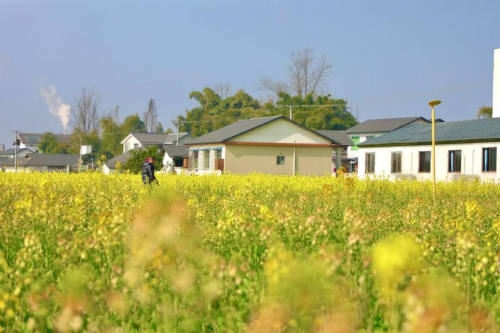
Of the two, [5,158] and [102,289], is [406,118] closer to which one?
[5,158]

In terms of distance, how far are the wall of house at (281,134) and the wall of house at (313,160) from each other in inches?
23.4

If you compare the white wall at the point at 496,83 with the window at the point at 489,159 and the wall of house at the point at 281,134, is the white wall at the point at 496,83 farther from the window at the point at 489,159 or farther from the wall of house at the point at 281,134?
the window at the point at 489,159

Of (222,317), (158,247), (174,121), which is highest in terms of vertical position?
(174,121)

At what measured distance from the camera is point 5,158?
9206cm

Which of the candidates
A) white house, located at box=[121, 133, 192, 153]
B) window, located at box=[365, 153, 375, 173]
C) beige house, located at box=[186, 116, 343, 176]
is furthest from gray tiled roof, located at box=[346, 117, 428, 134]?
window, located at box=[365, 153, 375, 173]

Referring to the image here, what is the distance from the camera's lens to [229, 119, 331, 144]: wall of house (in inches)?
1609

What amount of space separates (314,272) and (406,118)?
218 feet

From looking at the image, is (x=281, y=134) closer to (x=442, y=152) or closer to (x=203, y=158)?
(x=203, y=158)

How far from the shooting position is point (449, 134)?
29375mm

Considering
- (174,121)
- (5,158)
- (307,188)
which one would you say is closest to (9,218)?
(307,188)

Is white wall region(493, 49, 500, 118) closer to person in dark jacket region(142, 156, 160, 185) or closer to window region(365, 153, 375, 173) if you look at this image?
window region(365, 153, 375, 173)

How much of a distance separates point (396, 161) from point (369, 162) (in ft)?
7.75

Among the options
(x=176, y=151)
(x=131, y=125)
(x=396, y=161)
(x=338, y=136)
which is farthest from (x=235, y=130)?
(x=131, y=125)

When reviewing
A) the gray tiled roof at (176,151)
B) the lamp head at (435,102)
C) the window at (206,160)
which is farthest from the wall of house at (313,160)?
the lamp head at (435,102)
